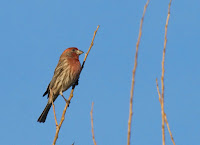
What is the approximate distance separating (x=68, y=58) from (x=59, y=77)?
65 cm

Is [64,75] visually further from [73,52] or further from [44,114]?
[44,114]

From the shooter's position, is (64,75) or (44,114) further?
(64,75)

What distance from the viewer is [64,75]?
11430mm

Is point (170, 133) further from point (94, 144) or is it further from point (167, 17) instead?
point (167, 17)

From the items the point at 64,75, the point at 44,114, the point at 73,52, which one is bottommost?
the point at 44,114

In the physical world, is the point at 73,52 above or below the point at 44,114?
above

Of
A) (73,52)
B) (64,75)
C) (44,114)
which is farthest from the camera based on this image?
(73,52)

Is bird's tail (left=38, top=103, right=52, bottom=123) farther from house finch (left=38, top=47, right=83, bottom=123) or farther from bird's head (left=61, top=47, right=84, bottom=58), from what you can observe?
bird's head (left=61, top=47, right=84, bottom=58)

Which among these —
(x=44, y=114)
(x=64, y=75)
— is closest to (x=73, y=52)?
(x=64, y=75)

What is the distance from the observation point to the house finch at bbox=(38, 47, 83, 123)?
11266mm

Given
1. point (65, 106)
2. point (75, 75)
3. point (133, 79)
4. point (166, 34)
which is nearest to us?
→ point (133, 79)

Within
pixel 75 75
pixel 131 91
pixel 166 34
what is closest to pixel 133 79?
pixel 131 91

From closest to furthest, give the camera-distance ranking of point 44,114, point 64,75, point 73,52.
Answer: point 44,114 → point 64,75 → point 73,52

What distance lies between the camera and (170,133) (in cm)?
369
